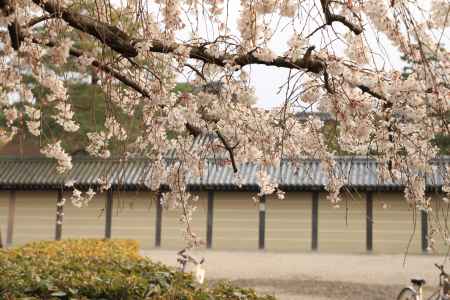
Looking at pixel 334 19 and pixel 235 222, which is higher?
pixel 334 19

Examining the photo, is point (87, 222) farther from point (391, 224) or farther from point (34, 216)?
point (391, 224)

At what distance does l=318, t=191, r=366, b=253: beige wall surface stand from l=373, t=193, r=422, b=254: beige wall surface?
0.32 metres

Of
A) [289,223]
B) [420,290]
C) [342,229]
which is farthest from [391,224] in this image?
[420,290]

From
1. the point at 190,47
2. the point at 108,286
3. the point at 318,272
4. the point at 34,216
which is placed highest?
the point at 190,47

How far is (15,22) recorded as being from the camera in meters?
2.82

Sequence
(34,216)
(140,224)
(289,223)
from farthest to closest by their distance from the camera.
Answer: (34,216)
(140,224)
(289,223)

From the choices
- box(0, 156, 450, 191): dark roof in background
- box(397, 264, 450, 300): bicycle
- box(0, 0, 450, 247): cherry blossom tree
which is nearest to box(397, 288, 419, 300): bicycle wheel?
box(397, 264, 450, 300): bicycle

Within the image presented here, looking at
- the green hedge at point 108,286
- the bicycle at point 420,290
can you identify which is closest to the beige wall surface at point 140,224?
the bicycle at point 420,290

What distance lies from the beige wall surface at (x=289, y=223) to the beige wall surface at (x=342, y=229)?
384 mm

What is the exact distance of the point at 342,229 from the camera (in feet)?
49.4

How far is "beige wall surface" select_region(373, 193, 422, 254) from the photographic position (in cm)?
1483

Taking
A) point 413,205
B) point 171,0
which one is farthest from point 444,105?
point 171,0

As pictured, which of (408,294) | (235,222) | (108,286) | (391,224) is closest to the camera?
(108,286)

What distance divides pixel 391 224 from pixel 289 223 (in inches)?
101
